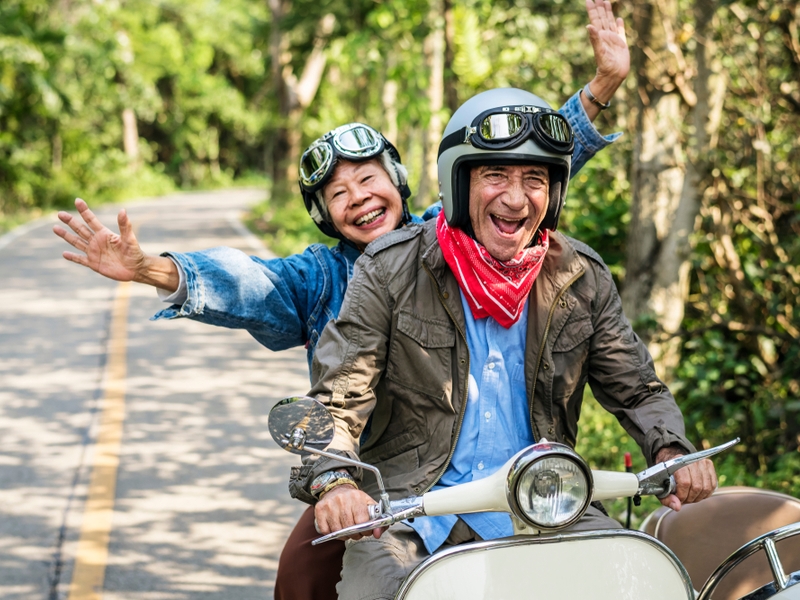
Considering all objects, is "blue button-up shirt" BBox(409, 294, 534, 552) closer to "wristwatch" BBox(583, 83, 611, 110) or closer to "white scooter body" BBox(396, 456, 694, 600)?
"white scooter body" BBox(396, 456, 694, 600)

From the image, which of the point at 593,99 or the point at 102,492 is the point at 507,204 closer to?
the point at 593,99

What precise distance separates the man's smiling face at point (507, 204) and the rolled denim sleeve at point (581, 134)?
98 cm

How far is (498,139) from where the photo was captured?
8.55ft

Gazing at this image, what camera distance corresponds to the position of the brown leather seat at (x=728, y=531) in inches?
109

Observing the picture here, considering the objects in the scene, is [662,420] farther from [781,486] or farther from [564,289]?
[781,486]

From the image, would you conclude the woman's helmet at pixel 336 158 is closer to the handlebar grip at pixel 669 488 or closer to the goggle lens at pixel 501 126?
the goggle lens at pixel 501 126

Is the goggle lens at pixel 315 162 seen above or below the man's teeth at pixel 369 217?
above

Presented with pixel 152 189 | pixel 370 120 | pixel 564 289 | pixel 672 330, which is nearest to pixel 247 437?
pixel 672 330

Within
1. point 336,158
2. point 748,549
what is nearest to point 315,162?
point 336,158

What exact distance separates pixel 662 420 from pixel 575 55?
8495 mm

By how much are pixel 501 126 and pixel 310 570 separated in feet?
4.83

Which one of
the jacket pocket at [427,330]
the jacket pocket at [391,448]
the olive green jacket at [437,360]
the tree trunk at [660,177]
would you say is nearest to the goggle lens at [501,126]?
the olive green jacket at [437,360]

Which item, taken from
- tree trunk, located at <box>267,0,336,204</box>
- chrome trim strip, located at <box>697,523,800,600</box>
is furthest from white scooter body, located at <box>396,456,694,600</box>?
tree trunk, located at <box>267,0,336,204</box>

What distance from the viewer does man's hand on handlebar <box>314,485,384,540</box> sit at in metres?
2.30
